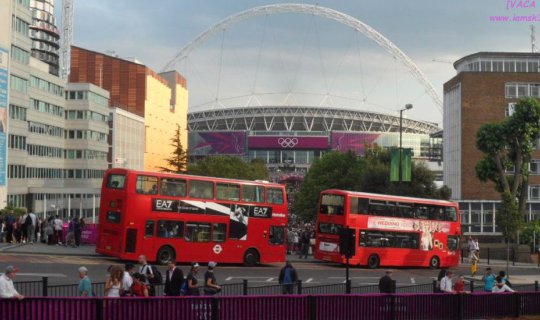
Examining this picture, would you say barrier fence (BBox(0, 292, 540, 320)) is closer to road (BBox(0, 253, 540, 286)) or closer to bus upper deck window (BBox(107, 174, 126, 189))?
road (BBox(0, 253, 540, 286))

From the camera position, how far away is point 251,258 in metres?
36.0

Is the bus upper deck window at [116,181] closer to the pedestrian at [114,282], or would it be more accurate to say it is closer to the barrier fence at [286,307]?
the pedestrian at [114,282]

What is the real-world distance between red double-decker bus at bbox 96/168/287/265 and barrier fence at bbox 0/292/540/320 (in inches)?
614

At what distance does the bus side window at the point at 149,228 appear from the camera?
32625 mm

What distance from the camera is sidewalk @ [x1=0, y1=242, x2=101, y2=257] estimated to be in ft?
119

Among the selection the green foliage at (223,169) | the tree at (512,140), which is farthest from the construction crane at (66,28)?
the tree at (512,140)

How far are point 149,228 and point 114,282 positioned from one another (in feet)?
52.4

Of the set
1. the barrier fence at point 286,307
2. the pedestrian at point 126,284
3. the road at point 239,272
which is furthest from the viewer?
the road at point 239,272

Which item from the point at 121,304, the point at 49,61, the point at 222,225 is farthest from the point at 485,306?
the point at 49,61

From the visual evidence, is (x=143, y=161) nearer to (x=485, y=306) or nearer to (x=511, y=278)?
→ (x=511, y=278)

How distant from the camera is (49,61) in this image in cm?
13050

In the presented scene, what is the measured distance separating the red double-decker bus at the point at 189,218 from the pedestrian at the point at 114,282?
49.8 feet

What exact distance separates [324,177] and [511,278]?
161ft

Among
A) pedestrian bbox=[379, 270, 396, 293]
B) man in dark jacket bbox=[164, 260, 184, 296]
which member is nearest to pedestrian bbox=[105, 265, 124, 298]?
man in dark jacket bbox=[164, 260, 184, 296]
